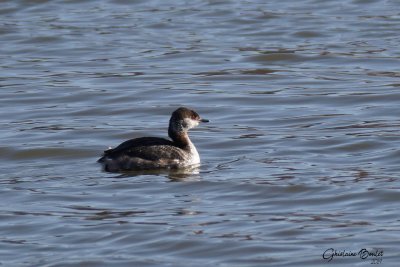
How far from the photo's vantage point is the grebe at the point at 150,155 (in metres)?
13.8

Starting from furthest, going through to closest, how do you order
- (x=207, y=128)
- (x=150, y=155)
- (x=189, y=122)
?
(x=207, y=128) < (x=189, y=122) < (x=150, y=155)

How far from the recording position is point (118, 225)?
11.4 meters

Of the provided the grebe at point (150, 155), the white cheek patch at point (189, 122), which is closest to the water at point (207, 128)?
the grebe at point (150, 155)

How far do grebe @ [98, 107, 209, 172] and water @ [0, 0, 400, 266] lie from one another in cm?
15

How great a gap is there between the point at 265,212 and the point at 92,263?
211cm

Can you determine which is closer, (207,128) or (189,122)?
(189,122)

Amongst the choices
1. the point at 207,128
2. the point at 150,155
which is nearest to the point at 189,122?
the point at 150,155

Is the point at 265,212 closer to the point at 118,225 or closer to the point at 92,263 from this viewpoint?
the point at 118,225

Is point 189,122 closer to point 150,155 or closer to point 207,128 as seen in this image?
point 150,155

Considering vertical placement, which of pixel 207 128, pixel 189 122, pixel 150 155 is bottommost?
pixel 207 128

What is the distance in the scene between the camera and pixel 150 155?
13938 mm

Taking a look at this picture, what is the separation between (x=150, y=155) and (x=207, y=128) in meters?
2.33

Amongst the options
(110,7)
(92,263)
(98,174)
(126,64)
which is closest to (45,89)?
(126,64)

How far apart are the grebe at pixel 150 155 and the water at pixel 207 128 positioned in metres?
0.15
